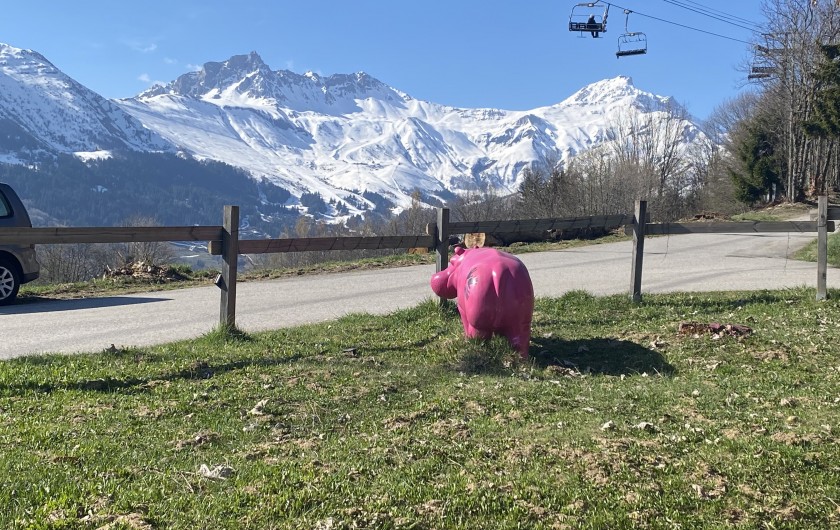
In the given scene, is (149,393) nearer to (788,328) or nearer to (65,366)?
(65,366)

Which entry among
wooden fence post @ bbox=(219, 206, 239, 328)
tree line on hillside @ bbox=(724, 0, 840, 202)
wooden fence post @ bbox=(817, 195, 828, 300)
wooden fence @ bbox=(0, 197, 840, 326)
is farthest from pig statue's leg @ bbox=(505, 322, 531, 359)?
tree line on hillside @ bbox=(724, 0, 840, 202)

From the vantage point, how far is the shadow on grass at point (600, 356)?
25.1 feet

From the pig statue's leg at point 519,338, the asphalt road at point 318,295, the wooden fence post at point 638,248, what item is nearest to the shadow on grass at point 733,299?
the wooden fence post at point 638,248

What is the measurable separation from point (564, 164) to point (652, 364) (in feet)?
170

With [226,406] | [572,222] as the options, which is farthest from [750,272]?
[226,406]

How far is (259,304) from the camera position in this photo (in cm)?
1253

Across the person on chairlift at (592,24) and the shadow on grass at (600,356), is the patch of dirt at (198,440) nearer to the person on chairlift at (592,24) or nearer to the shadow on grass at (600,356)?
the shadow on grass at (600,356)

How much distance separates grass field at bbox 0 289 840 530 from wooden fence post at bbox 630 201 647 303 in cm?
231

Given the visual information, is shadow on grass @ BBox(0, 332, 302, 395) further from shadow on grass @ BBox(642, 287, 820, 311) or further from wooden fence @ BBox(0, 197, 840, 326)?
shadow on grass @ BBox(642, 287, 820, 311)

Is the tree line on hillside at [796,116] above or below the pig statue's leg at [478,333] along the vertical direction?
above

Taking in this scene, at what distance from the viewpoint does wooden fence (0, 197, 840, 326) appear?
786 centimetres

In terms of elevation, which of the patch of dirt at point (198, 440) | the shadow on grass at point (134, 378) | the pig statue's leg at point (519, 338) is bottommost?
→ the patch of dirt at point (198, 440)

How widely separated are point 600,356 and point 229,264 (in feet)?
13.9

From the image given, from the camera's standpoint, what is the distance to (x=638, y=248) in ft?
36.5
